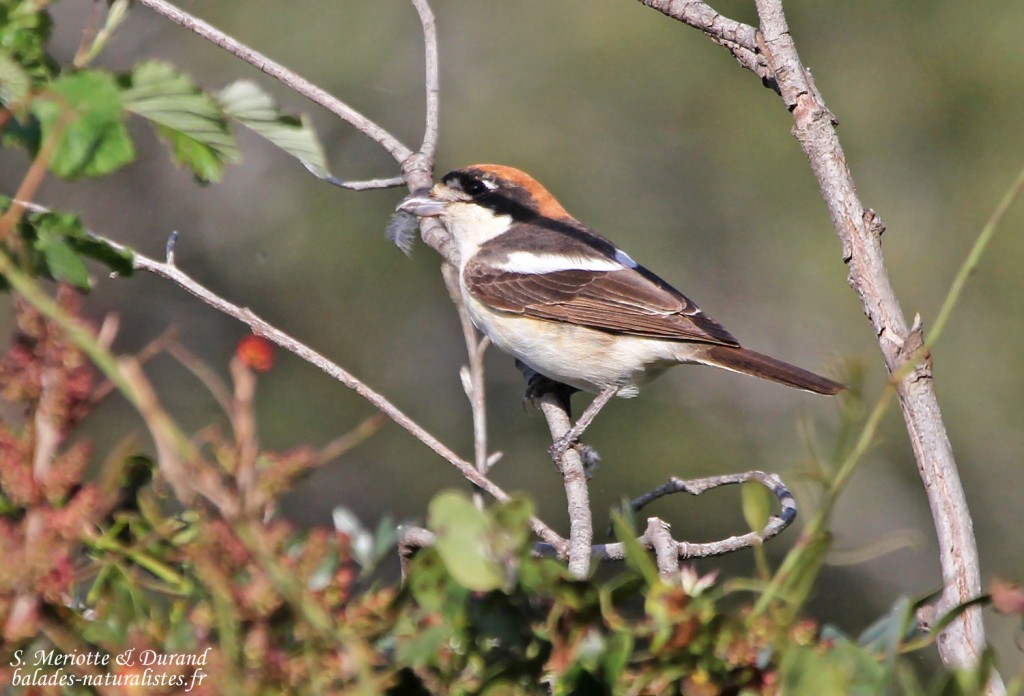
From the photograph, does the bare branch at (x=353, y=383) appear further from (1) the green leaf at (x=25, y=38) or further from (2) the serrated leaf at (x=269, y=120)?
(1) the green leaf at (x=25, y=38)

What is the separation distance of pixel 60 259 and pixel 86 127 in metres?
0.17

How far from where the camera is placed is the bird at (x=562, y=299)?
439 cm

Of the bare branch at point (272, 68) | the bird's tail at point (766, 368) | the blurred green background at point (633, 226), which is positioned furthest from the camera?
the blurred green background at point (633, 226)

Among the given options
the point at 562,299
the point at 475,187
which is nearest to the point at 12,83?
the point at 562,299

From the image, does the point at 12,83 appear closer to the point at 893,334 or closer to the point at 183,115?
the point at 183,115

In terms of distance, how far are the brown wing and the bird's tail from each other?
69 mm

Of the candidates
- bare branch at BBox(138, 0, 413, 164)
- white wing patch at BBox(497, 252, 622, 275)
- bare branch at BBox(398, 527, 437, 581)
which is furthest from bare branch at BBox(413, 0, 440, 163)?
bare branch at BBox(398, 527, 437, 581)

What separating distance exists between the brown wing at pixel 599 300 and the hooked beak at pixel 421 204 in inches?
12.3

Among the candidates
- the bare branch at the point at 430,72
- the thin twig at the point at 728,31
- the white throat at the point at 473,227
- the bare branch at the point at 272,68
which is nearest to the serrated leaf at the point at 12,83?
the bare branch at the point at 272,68

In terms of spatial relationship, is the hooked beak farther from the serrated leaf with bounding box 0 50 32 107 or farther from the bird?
the serrated leaf with bounding box 0 50 32 107

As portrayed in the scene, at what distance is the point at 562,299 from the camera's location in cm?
466

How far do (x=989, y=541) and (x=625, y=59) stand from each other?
20.5 ft

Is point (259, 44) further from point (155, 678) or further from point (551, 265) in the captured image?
point (155, 678)

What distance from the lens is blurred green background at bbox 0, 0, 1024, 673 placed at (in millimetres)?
10570
